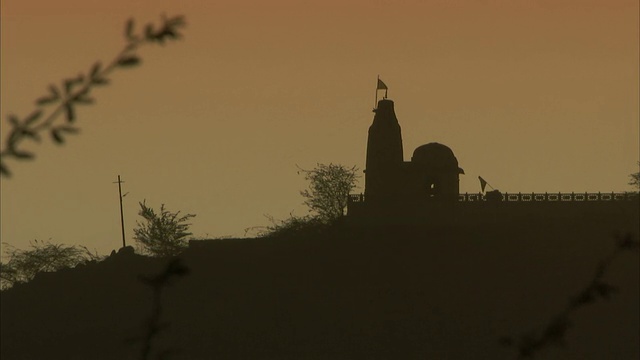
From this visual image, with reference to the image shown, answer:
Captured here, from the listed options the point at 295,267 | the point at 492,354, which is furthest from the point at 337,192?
the point at 492,354

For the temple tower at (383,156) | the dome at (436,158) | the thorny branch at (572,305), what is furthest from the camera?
the temple tower at (383,156)

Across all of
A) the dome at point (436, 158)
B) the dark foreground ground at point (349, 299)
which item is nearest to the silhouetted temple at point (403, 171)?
the dome at point (436, 158)

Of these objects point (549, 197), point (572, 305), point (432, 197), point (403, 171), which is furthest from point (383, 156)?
point (572, 305)

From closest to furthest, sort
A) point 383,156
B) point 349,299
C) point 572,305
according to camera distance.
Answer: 1. point 572,305
2. point 383,156
3. point 349,299

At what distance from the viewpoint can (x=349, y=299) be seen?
326ft

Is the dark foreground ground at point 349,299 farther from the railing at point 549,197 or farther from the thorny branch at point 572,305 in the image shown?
the thorny branch at point 572,305

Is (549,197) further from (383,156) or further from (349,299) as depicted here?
(349,299)

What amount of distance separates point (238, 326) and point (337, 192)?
25.4ft

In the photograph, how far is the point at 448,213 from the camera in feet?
300

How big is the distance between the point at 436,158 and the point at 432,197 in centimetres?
165

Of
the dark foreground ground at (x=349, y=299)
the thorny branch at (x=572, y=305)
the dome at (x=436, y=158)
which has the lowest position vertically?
the dark foreground ground at (x=349, y=299)

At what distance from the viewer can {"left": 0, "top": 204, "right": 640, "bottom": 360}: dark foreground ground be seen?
95.9 m

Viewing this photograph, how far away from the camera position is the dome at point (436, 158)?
90938mm

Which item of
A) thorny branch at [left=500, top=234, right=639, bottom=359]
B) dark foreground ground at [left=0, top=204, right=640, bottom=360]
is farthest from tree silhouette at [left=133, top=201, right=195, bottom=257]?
thorny branch at [left=500, top=234, right=639, bottom=359]
